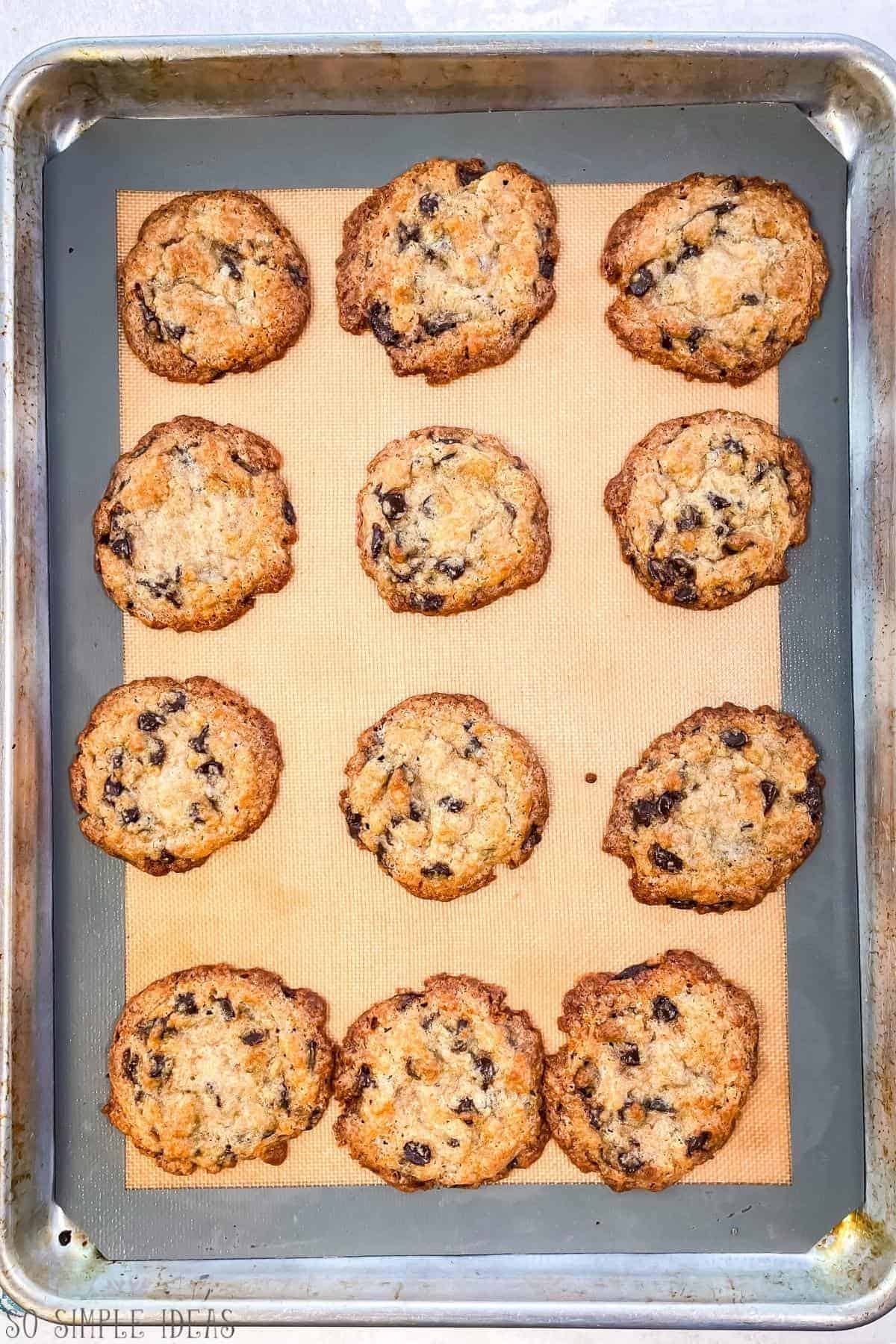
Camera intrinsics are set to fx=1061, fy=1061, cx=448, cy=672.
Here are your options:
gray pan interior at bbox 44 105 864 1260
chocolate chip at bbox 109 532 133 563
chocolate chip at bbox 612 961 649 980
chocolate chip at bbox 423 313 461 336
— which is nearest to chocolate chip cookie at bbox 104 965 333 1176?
gray pan interior at bbox 44 105 864 1260

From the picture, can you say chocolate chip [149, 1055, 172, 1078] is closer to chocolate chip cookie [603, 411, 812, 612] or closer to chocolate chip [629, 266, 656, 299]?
chocolate chip cookie [603, 411, 812, 612]

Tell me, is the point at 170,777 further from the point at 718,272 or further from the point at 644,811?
the point at 718,272

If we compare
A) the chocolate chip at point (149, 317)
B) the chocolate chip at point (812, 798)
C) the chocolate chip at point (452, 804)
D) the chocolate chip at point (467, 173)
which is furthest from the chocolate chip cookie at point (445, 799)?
the chocolate chip at point (467, 173)

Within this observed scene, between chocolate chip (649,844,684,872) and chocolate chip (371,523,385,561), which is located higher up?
chocolate chip (371,523,385,561)

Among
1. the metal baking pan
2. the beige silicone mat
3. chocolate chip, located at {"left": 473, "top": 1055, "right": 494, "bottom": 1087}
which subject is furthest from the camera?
the beige silicone mat

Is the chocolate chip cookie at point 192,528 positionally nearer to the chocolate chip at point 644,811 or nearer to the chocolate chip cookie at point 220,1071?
the chocolate chip cookie at point 220,1071

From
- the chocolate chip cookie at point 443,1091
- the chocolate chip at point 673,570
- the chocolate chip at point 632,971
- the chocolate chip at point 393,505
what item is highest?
the chocolate chip at point 393,505
